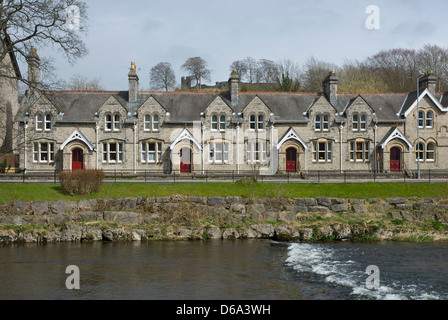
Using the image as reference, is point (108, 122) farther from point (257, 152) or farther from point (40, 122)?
point (257, 152)

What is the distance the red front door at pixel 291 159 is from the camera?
3866cm

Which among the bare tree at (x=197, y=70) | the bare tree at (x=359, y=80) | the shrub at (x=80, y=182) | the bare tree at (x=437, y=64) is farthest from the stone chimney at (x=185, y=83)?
the shrub at (x=80, y=182)

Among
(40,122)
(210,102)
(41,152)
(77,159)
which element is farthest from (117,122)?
(210,102)

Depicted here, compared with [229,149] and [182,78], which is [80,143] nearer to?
[229,149]

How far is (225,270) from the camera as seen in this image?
14.4m

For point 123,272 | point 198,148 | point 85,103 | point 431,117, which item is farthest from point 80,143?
point 431,117

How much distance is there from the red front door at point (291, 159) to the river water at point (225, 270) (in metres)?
19.4

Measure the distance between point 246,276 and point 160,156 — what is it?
2551 cm

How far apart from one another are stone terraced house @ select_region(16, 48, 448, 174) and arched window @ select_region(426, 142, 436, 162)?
0.33ft

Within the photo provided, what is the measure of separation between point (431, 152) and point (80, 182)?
111 ft

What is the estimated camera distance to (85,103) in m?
38.9

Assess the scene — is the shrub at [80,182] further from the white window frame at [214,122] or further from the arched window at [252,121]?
the arched window at [252,121]
